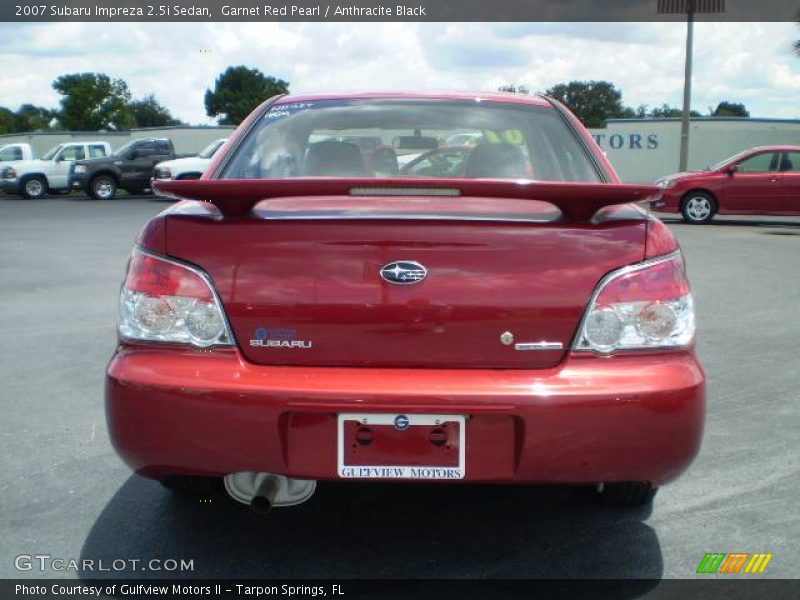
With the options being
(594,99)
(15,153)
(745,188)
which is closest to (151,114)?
(594,99)

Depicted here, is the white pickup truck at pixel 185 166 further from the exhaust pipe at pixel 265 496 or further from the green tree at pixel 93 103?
the green tree at pixel 93 103

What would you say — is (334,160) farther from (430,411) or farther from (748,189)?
(748,189)

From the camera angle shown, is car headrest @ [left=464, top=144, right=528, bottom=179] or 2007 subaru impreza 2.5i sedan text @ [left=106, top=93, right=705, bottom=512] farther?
car headrest @ [left=464, top=144, right=528, bottom=179]

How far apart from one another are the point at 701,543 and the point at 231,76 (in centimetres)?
10575

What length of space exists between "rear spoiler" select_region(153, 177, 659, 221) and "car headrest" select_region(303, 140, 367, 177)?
90 cm

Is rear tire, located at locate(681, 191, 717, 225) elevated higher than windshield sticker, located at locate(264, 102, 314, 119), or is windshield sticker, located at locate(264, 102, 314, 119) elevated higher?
windshield sticker, located at locate(264, 102, 314, 119)

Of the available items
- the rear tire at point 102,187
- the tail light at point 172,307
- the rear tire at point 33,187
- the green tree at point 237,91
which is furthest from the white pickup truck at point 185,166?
the green tree at point 237,91

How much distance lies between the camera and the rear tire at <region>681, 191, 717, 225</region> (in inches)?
699

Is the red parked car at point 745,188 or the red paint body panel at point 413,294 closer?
the red paint body panel at point 413,294

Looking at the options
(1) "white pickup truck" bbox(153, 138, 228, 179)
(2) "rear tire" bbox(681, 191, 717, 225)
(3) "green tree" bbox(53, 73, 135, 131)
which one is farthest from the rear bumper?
(3) "green tree" bbox(53, 73, 135, 131)

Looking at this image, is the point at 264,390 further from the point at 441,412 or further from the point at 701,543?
the point at 701,543

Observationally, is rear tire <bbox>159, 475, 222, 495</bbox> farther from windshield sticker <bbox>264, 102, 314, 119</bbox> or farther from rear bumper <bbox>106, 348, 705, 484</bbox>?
windshield sticker <bbox>264, 102, 314, 119</bbox>

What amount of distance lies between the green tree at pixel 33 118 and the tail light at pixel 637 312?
3701 inches

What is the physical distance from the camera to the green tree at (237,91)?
10181 cm
